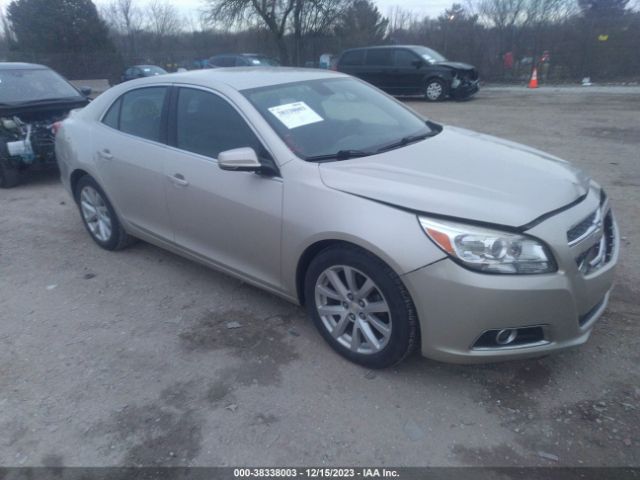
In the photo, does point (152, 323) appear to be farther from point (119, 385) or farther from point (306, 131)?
point (306, 131)

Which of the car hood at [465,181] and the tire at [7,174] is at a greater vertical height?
the car hood at [465,181]

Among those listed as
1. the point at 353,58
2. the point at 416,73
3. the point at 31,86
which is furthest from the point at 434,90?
the point at 31,86

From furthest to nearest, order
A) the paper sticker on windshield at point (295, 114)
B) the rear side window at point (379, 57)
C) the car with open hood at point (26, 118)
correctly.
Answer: the rear side window at point (379, 57)
the car with open hood at point (26, 118)
the paper sticker on windshield at point (295, 114)

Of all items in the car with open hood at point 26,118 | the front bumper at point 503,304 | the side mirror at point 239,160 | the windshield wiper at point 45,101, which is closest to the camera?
the front bumper at point 503,304

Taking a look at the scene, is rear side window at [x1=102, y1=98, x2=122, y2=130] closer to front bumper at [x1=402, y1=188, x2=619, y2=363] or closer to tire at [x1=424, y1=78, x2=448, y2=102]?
front bumper at [x1=402, y1=188, x2=619, y2=363]

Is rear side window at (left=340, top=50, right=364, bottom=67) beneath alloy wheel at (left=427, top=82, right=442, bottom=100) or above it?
above

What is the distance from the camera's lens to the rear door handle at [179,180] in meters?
3.70

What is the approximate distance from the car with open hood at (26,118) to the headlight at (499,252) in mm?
6304

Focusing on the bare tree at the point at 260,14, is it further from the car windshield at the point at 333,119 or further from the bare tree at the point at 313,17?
the car windshield at the point at 333,119

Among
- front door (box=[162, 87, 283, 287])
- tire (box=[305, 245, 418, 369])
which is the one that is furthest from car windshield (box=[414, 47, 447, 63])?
tire (box=[305, 245, 418, 369])

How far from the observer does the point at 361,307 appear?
116 inches

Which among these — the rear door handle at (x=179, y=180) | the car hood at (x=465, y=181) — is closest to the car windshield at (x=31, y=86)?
the rear door handle at (x=179, y=180)

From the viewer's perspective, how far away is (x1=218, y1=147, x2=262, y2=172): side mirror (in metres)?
3.10

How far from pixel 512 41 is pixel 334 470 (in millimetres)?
22317
